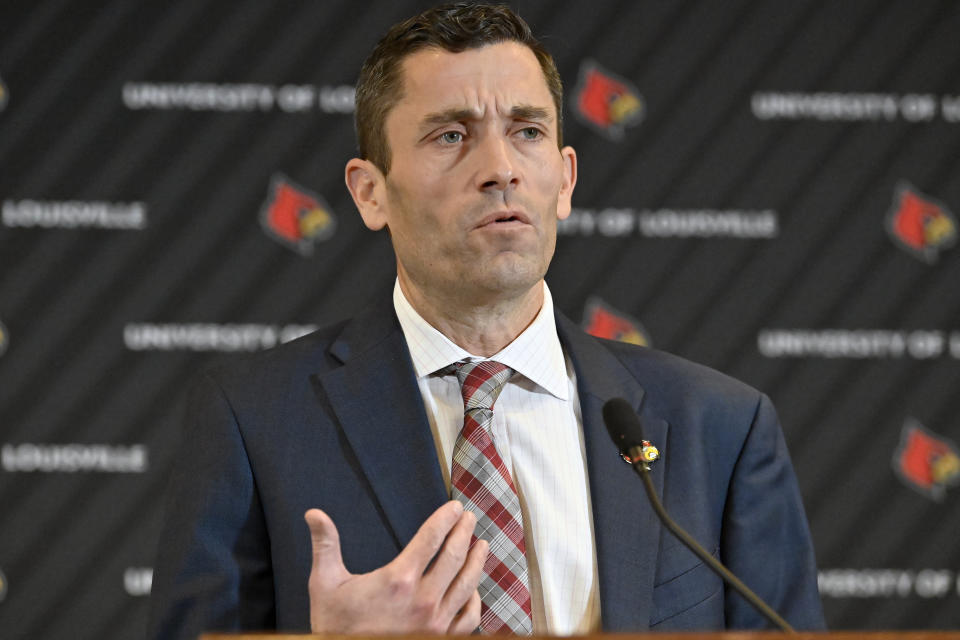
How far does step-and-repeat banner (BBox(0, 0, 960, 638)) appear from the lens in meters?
3.24

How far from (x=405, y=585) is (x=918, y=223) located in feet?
8.43

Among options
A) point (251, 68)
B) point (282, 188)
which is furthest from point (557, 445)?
point (251, 68)

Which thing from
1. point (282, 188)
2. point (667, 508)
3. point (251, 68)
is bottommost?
point (667, 508)

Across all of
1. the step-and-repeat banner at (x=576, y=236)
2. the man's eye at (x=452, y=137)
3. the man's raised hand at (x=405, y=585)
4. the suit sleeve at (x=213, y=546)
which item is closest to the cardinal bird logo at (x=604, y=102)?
the step-and-repeat banner at (x=576, y=236)

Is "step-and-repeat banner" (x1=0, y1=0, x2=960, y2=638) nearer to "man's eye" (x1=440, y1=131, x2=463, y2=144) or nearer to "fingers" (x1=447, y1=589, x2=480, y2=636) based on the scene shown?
"man's eye" (x1=440, y1=131, x2=463, y2=144)

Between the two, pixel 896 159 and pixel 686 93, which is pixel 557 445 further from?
pixel 896 159

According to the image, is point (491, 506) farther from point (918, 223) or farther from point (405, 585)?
point (918, 223)

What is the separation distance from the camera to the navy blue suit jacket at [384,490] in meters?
1.71

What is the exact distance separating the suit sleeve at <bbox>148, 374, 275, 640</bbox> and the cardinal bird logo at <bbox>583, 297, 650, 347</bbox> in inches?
67.6

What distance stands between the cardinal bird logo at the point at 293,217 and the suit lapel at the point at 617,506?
59.9 inches

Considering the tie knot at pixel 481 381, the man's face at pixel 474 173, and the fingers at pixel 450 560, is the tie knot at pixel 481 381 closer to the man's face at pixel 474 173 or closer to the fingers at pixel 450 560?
the man's face at pixel 474 173

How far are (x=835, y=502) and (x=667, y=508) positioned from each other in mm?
1790

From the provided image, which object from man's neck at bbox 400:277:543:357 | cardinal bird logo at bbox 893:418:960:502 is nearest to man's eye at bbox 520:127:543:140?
man's neck at bbox 400:277:543:357

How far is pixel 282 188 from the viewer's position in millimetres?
3334
